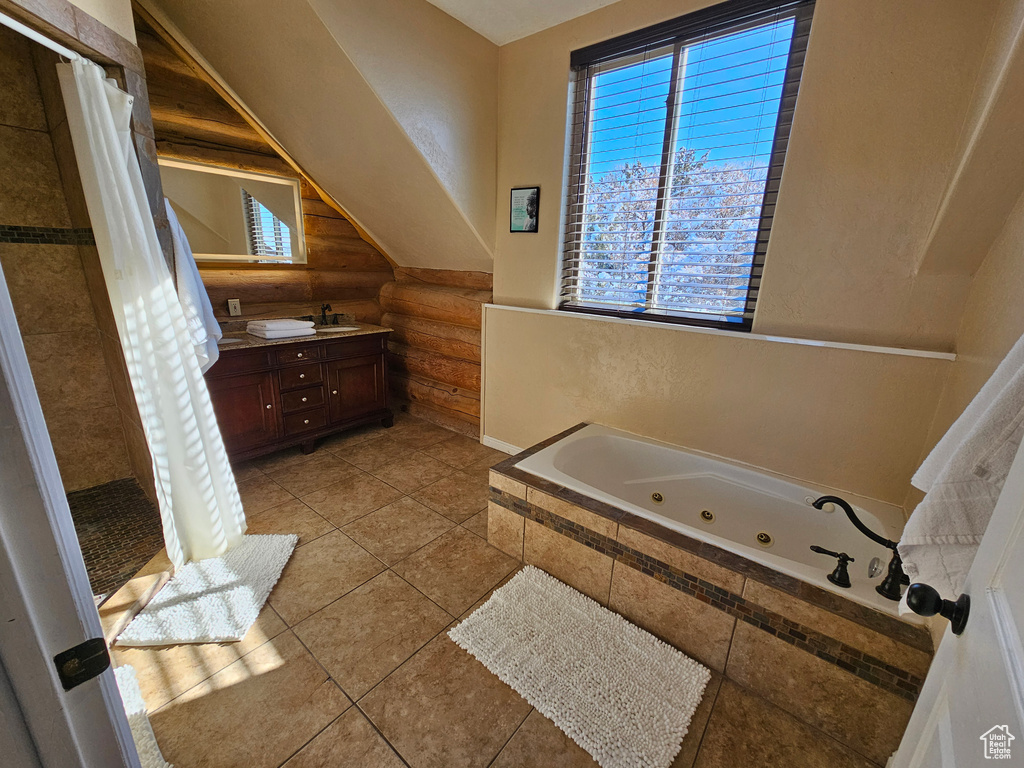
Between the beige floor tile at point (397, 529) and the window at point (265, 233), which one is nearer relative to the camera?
the beige floor tile at point (397, 529)

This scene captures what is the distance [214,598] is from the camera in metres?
1.83

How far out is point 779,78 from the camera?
1.94 metres

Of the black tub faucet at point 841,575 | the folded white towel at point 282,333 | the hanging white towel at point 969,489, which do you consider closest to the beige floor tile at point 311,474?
the folded white towel at point 282,333

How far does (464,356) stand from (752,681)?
8.68ft

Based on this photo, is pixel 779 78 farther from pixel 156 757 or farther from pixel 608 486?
pixel 156 757

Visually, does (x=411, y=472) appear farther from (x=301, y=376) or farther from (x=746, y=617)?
(x=746, y=617)

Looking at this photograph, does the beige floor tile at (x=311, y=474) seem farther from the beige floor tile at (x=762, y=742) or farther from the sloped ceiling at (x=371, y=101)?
the beige floor tile at (x=762, y=742)

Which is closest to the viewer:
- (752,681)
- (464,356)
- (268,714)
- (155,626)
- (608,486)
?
(268,714)

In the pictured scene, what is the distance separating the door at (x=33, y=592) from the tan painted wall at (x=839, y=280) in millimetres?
2350

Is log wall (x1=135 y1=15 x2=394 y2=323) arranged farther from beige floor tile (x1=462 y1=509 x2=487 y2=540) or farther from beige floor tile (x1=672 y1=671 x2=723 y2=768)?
beige floor tile (x1=672 y1=671 x2=723 y2=768)

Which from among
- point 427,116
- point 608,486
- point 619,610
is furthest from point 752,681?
point 427,116

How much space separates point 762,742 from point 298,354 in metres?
3.02

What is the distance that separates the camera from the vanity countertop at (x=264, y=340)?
2.64 m

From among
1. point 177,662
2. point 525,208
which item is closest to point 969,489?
point 177,662
